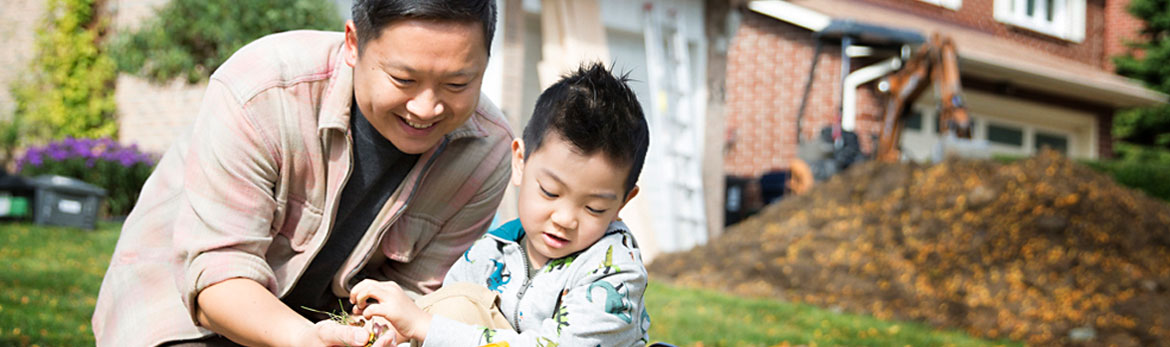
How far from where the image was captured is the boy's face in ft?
6.74

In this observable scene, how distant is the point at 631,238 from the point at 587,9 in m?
7.61

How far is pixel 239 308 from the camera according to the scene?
2021 mm

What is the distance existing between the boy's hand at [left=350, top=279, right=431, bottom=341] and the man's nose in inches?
13.9

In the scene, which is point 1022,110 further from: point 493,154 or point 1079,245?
point 493,154

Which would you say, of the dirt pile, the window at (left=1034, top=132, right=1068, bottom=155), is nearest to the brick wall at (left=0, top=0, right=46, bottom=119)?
the dirt pile

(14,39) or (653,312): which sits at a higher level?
(14,39)

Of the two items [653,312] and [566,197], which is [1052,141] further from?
[566,197]

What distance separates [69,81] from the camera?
11133mm

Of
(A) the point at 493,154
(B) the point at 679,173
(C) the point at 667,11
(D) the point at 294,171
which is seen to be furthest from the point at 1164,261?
(D) the point at 294,171

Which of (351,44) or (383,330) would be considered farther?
(351,44)

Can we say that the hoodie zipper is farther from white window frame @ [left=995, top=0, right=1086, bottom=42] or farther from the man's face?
white window frame @ [left=995, top=0, right=1086, bottom=42]

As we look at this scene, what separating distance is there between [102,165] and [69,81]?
2.92 m

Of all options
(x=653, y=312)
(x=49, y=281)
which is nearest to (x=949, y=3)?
(x=653, y=312)

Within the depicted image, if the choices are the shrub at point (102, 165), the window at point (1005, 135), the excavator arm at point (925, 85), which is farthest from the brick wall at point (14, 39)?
the window at point (1005, 135)
